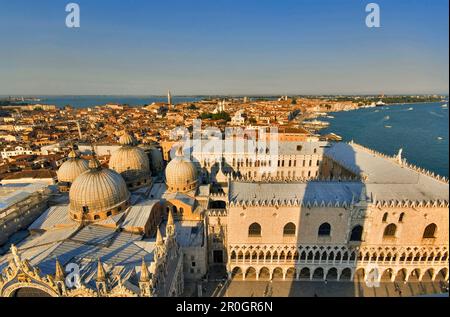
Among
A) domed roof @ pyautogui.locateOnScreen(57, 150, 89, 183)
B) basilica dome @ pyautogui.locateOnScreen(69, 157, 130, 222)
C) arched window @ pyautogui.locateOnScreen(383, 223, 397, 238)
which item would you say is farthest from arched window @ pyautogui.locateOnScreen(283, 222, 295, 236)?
domed roof @ pyautogui.locateOnScreen(57, 150, 89, 183)

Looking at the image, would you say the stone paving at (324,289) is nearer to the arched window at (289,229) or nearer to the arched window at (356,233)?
the arched window at (356,233)

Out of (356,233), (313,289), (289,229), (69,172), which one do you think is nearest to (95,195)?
(69,172)

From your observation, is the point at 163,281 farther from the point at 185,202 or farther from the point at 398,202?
the point at 398,202

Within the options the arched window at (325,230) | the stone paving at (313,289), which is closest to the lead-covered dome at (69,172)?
the stone paving at (313,289)

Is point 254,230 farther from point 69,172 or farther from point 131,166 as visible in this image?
point 69,172

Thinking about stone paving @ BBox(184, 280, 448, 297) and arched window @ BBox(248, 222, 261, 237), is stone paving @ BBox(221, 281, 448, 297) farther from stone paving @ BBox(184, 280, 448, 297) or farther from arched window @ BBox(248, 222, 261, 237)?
arched window @ BBox(248, 222, 261, 237)
